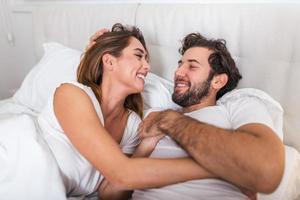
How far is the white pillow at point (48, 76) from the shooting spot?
1628 millimetres

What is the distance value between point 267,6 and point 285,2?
0.08 meters

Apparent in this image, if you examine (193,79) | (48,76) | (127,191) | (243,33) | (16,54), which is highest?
(243,33)

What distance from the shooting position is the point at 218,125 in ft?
3.55

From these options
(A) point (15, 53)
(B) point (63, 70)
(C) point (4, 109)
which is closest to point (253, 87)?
(B) point (63, 70)

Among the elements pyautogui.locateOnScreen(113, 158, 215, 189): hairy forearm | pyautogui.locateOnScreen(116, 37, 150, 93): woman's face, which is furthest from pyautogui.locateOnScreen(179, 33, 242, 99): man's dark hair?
pyautogui.locateOnScreen(113, 158, 215, 189): hairy forearm

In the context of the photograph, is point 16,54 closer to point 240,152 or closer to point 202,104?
point 202,104

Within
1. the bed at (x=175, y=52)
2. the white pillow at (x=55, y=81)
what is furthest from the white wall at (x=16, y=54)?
the white pillow at (x=55, y=81)

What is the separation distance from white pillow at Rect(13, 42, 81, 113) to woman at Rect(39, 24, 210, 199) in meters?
0.37

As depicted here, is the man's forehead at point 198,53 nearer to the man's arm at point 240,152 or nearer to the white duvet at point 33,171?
the man's arm at point 240,152

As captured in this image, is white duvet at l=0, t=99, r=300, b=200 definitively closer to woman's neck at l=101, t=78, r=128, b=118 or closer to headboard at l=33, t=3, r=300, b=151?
headboard at l=33, t=3, r=300, b=151

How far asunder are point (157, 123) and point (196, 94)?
8.4 inches

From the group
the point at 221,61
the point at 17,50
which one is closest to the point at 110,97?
the point at 221,61

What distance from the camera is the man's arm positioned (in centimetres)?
84

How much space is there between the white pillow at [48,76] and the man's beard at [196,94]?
24.5 inches
